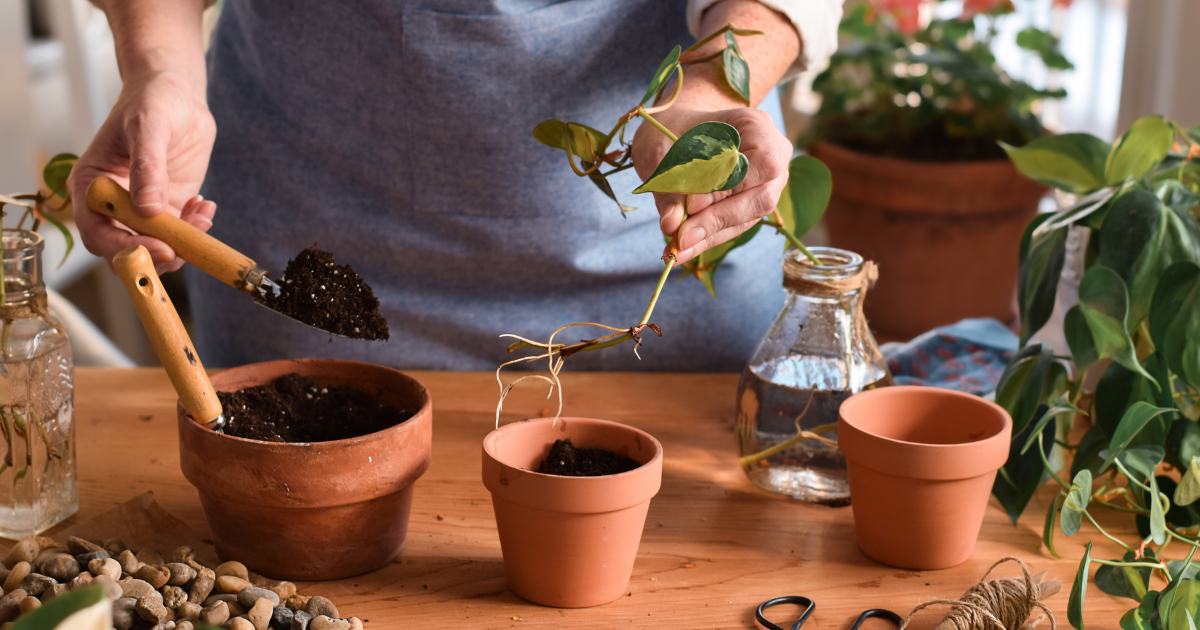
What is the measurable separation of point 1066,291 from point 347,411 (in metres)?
0.75

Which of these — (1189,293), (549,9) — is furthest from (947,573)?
(549,9)

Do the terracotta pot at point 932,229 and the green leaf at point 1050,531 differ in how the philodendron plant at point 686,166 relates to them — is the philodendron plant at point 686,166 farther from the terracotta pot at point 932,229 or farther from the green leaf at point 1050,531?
the terracotta pot at point 932,229

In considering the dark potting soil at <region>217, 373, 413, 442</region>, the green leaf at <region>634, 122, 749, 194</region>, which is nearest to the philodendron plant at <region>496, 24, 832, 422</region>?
the green leaf at <region>634, 122, 749, 194</region>

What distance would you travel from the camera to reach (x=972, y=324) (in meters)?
1.19

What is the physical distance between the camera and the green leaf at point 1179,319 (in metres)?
0.68

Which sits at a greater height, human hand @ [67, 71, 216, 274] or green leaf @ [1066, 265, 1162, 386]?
human hand @ [67, 71, 216, 274]

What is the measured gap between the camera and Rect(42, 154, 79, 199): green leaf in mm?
863

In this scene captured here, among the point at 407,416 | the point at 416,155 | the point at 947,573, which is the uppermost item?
the point at 416,155

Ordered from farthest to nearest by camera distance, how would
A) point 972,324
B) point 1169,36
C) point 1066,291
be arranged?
point 1169,36 → point 972,324 → point 1066,291

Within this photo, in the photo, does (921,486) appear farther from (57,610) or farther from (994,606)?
(57,610)

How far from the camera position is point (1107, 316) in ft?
2.33

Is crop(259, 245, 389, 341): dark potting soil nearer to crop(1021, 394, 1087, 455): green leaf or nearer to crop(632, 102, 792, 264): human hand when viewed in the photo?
crop(632, 102, 792, 264): human hand

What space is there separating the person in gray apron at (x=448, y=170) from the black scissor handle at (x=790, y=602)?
A: 48 centimetres

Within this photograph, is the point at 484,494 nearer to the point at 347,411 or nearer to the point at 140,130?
the point at 347,411
